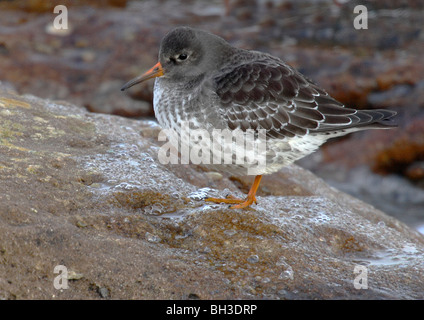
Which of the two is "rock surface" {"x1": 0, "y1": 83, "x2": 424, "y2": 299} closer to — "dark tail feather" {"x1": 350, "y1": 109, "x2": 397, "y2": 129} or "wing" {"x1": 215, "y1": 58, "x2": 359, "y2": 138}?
"wing" {"x1": 215, "y1": 58, "x2": 359, "y2": 138}

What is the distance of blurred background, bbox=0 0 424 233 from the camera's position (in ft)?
35.6

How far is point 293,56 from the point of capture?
482 inches

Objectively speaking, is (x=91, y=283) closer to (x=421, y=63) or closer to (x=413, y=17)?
(x=421, y=63)

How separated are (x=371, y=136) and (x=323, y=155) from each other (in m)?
0.96

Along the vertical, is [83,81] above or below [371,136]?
above

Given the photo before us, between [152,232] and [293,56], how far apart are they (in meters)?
7.93

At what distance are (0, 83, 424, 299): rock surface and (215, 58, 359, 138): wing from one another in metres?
0.83

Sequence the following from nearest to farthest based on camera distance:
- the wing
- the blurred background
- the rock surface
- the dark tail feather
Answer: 1. the rock surface
2. the wing
3. the dark tail feather
4. the blurred background

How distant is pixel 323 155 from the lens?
11.3 metres

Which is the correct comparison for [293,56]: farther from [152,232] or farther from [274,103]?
[152,232]

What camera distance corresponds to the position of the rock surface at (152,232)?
4379mm

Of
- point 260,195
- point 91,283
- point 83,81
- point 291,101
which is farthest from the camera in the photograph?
point 83,81

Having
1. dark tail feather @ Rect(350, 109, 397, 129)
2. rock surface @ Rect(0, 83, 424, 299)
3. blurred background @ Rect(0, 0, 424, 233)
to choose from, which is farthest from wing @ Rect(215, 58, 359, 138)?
blurred background @ Rect(0, 0, 424, 233)
